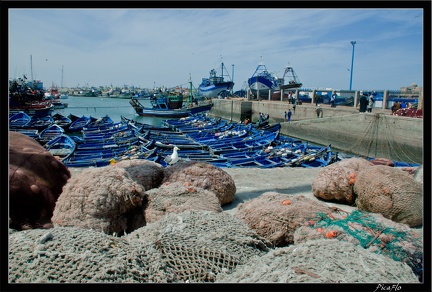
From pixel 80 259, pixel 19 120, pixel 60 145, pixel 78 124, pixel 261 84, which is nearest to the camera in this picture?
pixel 80 259

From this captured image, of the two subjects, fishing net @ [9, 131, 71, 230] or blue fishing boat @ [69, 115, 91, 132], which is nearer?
fishing net @ [9, 131, 71, 230]

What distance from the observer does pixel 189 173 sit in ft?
16.0

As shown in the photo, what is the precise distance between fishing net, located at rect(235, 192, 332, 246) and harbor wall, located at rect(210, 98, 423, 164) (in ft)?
26.1

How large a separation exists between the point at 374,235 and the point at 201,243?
63.1 inches

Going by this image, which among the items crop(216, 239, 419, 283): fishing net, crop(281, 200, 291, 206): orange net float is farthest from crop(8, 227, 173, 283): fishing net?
crop(281, 200, 291, 206): orange net float

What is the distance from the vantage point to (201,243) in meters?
2.47

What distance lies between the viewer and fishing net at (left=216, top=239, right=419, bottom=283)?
6.11 feet

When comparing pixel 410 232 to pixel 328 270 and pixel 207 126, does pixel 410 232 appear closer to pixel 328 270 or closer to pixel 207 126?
pixel 328 270

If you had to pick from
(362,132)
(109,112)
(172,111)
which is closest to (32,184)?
(362,132)

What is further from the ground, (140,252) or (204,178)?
(140,252)

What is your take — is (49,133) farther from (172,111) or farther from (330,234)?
(330,234)

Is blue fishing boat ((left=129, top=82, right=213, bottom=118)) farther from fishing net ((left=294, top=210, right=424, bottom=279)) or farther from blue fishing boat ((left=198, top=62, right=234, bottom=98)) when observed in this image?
fishing net ((left=294, top=210, right=424, bottom=279))
